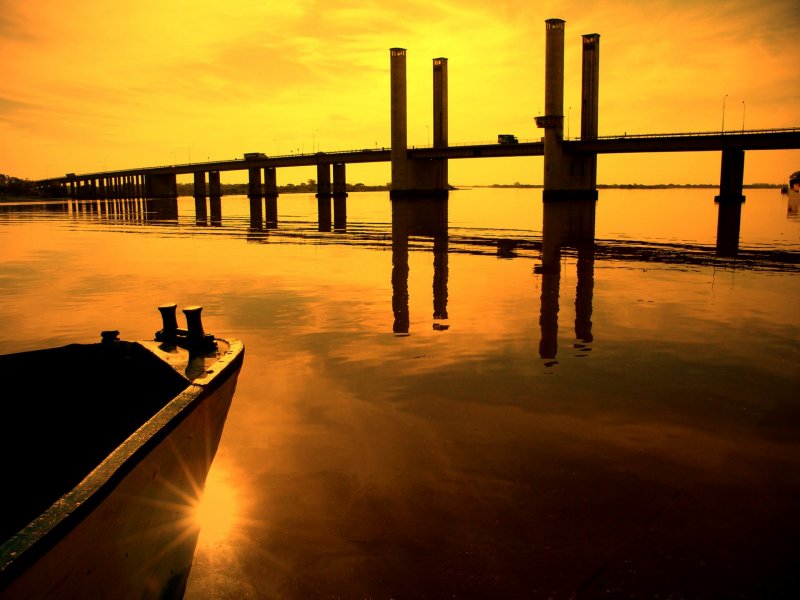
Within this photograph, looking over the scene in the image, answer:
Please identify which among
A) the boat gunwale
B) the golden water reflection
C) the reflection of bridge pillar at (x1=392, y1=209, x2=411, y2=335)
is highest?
the boat gunwale

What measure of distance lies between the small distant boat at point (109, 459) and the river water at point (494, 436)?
2.06ft

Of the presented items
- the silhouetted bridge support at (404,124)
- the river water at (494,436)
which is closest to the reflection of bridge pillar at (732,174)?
the silhouetted bridge support at (404,124)

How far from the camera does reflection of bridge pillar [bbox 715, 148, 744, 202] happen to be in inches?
3029

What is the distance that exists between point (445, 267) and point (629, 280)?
691cm

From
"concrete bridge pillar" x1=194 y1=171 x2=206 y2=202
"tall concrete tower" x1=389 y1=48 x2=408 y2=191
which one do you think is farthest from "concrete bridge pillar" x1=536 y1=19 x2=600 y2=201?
"concrete bridge pillar" x1=194 y1=171 x2=206 y2=202

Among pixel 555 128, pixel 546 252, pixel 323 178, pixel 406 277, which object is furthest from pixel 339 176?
pixel 406 277

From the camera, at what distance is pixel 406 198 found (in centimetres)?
11850

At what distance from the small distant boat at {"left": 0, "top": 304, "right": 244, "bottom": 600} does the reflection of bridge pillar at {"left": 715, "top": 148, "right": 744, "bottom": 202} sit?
86.1 meters

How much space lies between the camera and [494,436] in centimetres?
701

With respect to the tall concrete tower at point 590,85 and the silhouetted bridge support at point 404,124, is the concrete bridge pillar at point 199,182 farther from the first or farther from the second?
the tall concrete tower at point 590,85

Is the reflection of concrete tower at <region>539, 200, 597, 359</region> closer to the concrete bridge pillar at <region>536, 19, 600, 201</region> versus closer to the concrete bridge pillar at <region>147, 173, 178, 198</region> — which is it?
the concrete bridge pillar at <region>536, 19, 600, 201</region>

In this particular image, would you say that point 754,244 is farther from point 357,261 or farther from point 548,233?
point 357,261

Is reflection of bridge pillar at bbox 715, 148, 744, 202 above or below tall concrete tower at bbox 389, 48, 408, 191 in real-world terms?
below

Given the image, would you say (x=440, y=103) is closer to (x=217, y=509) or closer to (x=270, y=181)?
(x=270, y=181)
